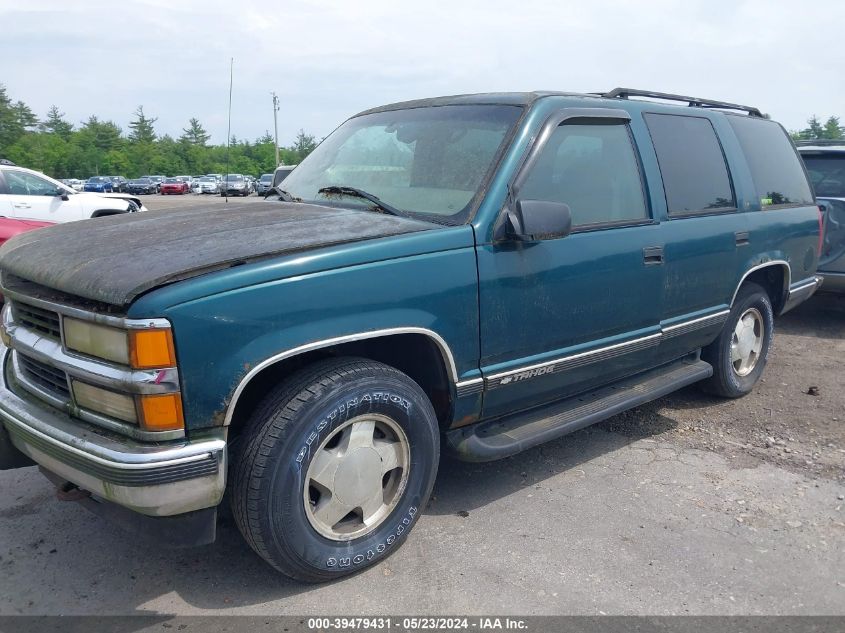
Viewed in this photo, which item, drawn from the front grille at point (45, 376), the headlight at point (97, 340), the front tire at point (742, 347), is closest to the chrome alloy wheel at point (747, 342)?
the front tire at point (742, 347)

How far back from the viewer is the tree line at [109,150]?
220 feet

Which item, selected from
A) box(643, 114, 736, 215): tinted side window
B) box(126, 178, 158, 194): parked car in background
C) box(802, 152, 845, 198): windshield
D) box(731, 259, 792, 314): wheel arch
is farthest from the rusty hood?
box(126, 178, 158, 194): parked car in background

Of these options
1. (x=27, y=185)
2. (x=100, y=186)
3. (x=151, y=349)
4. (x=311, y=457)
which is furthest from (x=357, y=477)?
(x=100, y=186)

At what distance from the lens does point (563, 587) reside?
9.23 feet

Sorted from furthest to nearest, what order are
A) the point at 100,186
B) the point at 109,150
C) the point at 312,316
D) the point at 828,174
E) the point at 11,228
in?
the point at 109,150 → the point at 100,186 → the point at 828,174 → the point at 11,228 → the point at 312,316

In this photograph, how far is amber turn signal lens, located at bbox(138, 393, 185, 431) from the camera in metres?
2.33

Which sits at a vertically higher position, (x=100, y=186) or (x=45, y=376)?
(x=100, y=186)

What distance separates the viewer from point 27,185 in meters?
11.1

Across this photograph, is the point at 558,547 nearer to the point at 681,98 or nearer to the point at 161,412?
the point at 161,412

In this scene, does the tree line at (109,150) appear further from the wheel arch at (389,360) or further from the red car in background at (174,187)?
the wheel arch at (389,360)

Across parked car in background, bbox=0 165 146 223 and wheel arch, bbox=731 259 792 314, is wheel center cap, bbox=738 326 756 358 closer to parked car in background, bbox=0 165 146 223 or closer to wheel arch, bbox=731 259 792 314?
wheel arch, bbox=731 259 792 314

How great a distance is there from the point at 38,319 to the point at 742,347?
4329 mm

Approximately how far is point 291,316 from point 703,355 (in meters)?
3.33

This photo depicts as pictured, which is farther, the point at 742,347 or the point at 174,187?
the point at 174,187
